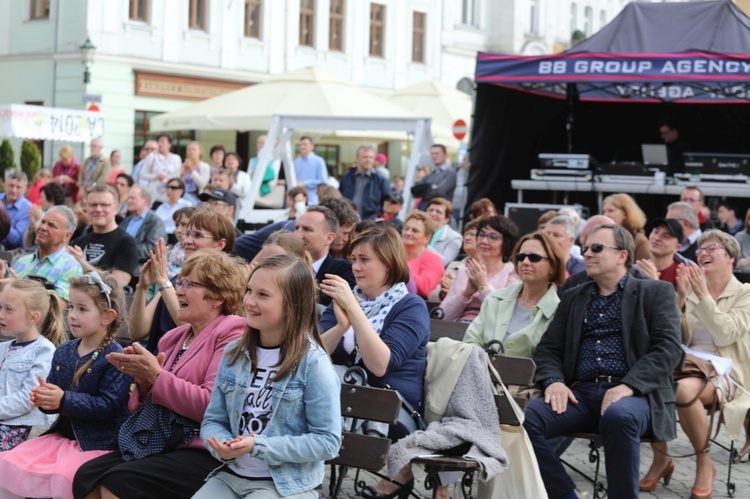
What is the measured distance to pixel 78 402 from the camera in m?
4.89

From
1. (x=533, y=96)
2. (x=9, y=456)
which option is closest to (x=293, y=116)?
(x=533, y=96)

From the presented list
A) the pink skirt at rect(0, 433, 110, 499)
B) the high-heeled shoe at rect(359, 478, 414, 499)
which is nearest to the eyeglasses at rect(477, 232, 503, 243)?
the high-heeled shoe at rect(359, 478, 414, 499)

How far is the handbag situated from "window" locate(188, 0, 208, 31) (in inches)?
1086

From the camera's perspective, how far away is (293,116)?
49.0 ft

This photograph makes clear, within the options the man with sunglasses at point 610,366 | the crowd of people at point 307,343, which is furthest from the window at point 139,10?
A: the man with sunglasses at point 610,366

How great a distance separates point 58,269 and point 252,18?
86.7 ft

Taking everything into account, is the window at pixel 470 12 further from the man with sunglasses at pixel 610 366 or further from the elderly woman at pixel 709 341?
the man with sunglasses at pixel 610 366

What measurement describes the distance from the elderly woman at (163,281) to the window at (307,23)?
93.4 ft

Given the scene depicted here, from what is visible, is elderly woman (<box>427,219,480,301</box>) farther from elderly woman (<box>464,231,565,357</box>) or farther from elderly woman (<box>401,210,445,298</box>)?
elderly woman (<box>464,231,565,357</box>)

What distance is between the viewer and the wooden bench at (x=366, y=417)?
16.5 feet

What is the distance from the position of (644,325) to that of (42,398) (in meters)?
3.11

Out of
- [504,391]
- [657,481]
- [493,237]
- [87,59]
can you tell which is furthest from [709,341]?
[87,59]

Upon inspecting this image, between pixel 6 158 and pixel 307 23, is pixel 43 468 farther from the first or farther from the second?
pixel 307 23

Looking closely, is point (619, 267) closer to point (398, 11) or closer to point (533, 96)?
point (533, 96)
